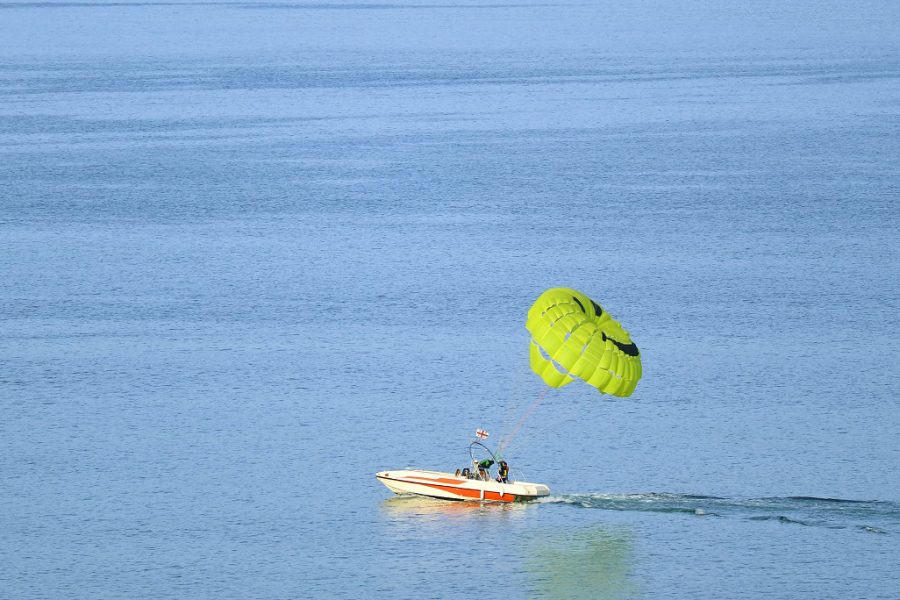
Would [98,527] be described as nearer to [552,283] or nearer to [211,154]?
[552,283]

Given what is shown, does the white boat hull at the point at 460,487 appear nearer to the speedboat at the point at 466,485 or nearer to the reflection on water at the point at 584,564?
the speedboat at the point at 466,485

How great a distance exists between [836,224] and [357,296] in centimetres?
3508

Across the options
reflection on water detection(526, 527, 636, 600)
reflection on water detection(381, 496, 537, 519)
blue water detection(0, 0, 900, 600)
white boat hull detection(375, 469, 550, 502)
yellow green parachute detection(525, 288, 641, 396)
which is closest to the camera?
reflection on water detection(526, 527, 636, 600)

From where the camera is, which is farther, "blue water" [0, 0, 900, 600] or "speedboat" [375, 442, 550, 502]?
"speedboat" [375, 442, 550, 502]

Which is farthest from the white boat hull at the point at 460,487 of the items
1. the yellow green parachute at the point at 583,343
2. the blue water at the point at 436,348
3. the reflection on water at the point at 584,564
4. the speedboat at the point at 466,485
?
the yellow green parachute at the point at 583,343

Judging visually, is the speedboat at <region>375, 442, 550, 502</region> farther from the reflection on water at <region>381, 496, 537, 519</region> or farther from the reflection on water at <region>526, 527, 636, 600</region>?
the reflection on water at <region>526, 527, 636, 600</region>

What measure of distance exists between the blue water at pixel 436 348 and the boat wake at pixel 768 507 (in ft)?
0.47

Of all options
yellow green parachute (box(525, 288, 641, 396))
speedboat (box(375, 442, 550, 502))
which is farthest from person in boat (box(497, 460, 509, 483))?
yellow green parachute (box(525, 288, 641, 396))

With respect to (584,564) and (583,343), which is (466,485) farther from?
(583,343)

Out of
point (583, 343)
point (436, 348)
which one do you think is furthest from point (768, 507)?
point (436, 348)

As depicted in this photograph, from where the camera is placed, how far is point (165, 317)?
88.4 m

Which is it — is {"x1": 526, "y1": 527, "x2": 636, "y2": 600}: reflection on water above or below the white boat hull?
below

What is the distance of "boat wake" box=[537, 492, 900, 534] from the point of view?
59.3 metres

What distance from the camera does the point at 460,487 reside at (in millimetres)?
59188
